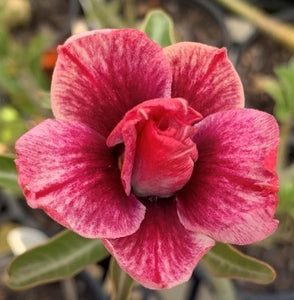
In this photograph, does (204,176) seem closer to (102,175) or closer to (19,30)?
(102,175)

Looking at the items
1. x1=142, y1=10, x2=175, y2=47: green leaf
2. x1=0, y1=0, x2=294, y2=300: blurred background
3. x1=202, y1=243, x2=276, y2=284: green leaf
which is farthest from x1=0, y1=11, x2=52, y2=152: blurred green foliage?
x1=202, y1=243, x2=276, y2=284: green leaf

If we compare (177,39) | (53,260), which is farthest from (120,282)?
(177,39)

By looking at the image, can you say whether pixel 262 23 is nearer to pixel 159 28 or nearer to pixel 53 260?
pixel 159 28

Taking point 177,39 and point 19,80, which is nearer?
point 19,80

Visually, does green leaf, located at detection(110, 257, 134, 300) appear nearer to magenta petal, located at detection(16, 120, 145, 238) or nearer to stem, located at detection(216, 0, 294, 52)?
magenta petal, located at detection(16, 120, 145, 238)

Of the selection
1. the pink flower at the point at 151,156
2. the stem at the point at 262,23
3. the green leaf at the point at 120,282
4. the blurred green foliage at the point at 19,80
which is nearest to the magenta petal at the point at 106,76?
the pink flower at the point at 151,156
